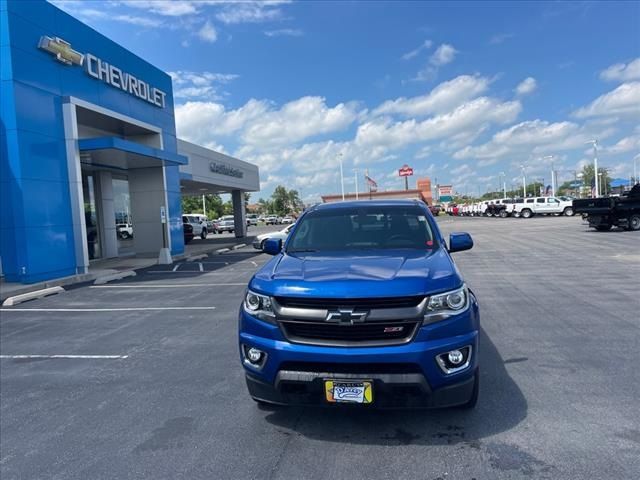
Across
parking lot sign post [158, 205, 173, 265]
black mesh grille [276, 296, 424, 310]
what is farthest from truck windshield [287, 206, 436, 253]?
parking lot sign post [158, 205, 173, 265]

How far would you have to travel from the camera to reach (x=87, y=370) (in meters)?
5.67

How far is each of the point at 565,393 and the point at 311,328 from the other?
2581 mm

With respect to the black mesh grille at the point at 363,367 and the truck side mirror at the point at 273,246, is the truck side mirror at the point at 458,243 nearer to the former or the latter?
the truck side mirror at the point at 273,246

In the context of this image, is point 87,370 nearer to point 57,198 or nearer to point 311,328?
point 311,328

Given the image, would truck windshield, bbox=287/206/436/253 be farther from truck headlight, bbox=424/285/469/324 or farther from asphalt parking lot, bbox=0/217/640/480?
asphalt parking lot, bbox=0/217/640/480

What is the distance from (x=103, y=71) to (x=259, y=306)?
1587cm

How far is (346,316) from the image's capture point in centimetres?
332

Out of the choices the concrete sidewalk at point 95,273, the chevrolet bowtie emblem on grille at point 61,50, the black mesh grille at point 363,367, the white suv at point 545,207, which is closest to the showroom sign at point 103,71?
the chevrolet bowtie emblem on grille at point 61,50

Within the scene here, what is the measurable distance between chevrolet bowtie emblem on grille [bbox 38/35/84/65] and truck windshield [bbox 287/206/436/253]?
40.9ft

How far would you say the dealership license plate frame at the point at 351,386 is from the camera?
10.7 feet

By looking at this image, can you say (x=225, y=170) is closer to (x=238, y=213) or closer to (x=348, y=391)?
(x=238, y=213)

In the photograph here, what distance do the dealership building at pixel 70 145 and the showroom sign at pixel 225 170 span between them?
876 cm

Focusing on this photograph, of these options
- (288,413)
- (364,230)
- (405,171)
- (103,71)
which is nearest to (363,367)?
(288,413)

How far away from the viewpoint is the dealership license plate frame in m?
3.25
